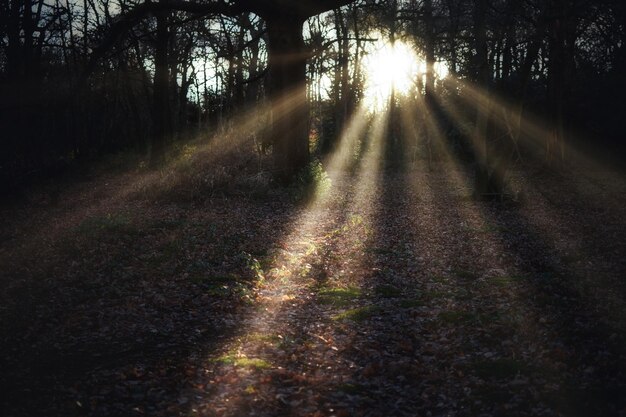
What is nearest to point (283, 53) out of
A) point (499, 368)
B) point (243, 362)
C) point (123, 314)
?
point (123, 314)

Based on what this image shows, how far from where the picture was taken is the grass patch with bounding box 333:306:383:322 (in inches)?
296

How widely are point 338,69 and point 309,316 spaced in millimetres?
32586

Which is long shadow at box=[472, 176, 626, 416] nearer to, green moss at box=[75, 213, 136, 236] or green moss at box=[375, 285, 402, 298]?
green moss at box=[375, 285, 402, 298]

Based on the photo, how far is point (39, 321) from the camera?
6910 millimetres

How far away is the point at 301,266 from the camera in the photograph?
33.8 feet

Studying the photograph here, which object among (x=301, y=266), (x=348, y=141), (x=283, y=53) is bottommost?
(x=301, y=266)

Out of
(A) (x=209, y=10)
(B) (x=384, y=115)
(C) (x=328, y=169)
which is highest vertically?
(A) (x=209, y=10)

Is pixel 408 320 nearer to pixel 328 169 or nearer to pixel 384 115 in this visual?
pixel 328 169

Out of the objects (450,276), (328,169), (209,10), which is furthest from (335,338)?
(328,169)

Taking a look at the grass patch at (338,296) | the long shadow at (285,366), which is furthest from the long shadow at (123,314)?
the grass patch at (338,296)

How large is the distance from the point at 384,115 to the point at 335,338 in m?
Answer: 34.3

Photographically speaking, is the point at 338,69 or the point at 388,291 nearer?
the point at 388,291

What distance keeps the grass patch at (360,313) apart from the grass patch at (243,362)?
177cm

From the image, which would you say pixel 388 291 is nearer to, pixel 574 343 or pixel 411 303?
pixel 411 303
